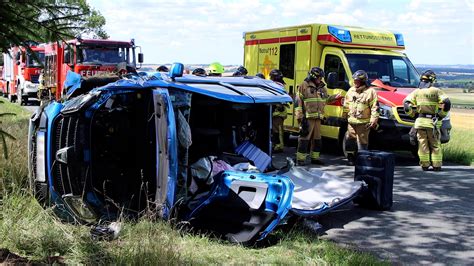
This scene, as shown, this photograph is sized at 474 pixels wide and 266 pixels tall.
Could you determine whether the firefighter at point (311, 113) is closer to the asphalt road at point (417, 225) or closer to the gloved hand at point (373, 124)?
the gloved hand at point (373, 124)

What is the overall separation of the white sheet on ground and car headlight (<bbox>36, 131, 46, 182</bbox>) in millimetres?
2615

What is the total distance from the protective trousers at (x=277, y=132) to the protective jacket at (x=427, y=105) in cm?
288

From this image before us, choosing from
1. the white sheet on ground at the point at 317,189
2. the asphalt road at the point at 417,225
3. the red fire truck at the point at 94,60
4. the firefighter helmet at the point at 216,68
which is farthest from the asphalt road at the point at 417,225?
the red fire truck at the point at 94,60

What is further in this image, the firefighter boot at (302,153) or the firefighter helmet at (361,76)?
the firefighter boot at (302,153)

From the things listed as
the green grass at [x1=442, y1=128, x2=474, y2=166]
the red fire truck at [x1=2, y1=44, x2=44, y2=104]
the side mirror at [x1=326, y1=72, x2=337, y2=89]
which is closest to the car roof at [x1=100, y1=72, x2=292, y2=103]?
the side mirror at [x1=326, y1=72, x2=337, y2=89]

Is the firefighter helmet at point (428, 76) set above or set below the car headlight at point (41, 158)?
above

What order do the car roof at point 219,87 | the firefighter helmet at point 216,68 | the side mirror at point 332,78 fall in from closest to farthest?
the car roof at point 219,87
the side mirror at point 332,78
the firefighter helmet at point 216,68

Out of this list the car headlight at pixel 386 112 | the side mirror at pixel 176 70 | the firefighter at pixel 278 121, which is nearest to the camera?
the side mirror at pixel 176 70

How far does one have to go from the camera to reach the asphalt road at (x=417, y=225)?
17.0 feet

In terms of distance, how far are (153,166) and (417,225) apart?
3.09 meters

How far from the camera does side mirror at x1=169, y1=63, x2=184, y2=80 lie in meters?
5.77

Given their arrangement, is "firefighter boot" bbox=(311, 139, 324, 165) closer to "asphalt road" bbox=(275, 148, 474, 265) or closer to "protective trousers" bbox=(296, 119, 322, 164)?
"protective trousers" bbox=(296, 119, 322, 164)

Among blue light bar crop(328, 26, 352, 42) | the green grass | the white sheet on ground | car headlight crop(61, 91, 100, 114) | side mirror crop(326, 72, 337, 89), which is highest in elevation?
blue light bar crop(328, 26, 352, 42)

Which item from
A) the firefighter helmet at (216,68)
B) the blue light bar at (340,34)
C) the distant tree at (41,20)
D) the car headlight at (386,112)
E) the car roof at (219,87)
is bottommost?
the car headlight at (386,112)
